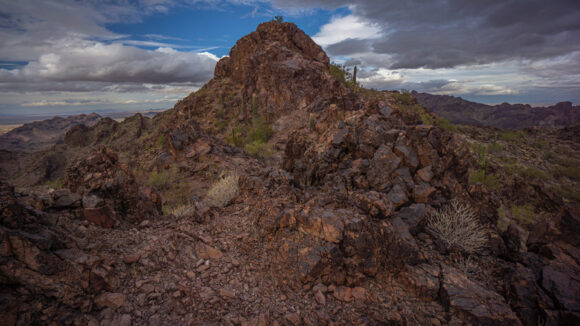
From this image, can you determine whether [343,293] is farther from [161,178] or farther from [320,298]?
[161,178]

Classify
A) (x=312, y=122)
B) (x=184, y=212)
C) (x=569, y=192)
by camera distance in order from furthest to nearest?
(x=569, y=192)
(x=312, y=122)
(x=184, y=212)

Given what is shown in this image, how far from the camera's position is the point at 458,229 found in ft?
16.5

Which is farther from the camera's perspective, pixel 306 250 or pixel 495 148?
pixel 495 148

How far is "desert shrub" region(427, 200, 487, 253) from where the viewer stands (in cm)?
490

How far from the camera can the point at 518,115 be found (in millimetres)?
81188

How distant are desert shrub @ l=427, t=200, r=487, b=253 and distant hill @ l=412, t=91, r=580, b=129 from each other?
68579 millimetres

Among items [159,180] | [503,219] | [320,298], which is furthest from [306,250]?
[503,219]

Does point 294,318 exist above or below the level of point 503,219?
above

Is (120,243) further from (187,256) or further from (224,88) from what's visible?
(224,88)

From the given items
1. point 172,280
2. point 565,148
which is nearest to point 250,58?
point 172,280

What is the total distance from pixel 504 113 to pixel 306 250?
113 m

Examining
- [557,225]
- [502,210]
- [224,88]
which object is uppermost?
[224,88]

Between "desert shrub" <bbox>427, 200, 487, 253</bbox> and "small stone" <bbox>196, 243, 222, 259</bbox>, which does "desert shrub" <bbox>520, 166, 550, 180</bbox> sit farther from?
"small stone" <bbox>196, 243, 222, 259</bbox>

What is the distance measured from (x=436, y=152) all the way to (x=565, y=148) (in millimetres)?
29780
